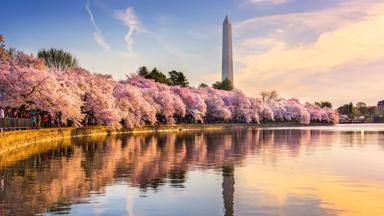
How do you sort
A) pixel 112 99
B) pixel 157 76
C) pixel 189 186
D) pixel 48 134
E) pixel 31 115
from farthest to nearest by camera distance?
pixel 157 76 < pixel 112 99 < pixel 31 115 < pixel 48 134 < pixel 189 186

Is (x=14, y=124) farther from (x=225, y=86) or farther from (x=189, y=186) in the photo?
(x=225, y=86)

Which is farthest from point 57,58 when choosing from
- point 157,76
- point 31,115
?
point 31,115

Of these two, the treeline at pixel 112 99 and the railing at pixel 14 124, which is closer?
the railing at pixel 14 124

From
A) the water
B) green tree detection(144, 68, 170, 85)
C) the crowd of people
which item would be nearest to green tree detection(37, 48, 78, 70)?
green tree detection(144, 68, 170, 85)

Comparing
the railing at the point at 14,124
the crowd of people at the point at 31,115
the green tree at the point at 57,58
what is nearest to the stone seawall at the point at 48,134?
the railing at the point at 14,124

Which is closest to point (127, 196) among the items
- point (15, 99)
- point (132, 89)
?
point (15, 99)

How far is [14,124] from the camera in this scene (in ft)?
150

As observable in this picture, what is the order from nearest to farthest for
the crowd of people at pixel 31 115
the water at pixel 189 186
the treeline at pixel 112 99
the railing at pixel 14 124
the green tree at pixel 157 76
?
the water at pixel 189 186 < the railing at pixel 14 124 < the treeline at pixel 112 99 < the crowd of people at pixel 31 115 < the green tree at pixel 157 76

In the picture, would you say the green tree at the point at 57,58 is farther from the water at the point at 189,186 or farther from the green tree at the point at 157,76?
the water at the point at 189,186

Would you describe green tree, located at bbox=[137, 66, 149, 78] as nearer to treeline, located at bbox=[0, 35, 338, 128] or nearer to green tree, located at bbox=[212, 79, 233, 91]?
treeline, located at bbox=[0, 35, 338, 128]

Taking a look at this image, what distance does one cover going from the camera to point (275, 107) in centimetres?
18225

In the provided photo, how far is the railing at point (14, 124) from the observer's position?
4094 cm

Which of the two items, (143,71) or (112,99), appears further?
(143,71)

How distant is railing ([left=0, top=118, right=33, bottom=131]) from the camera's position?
40938mm
